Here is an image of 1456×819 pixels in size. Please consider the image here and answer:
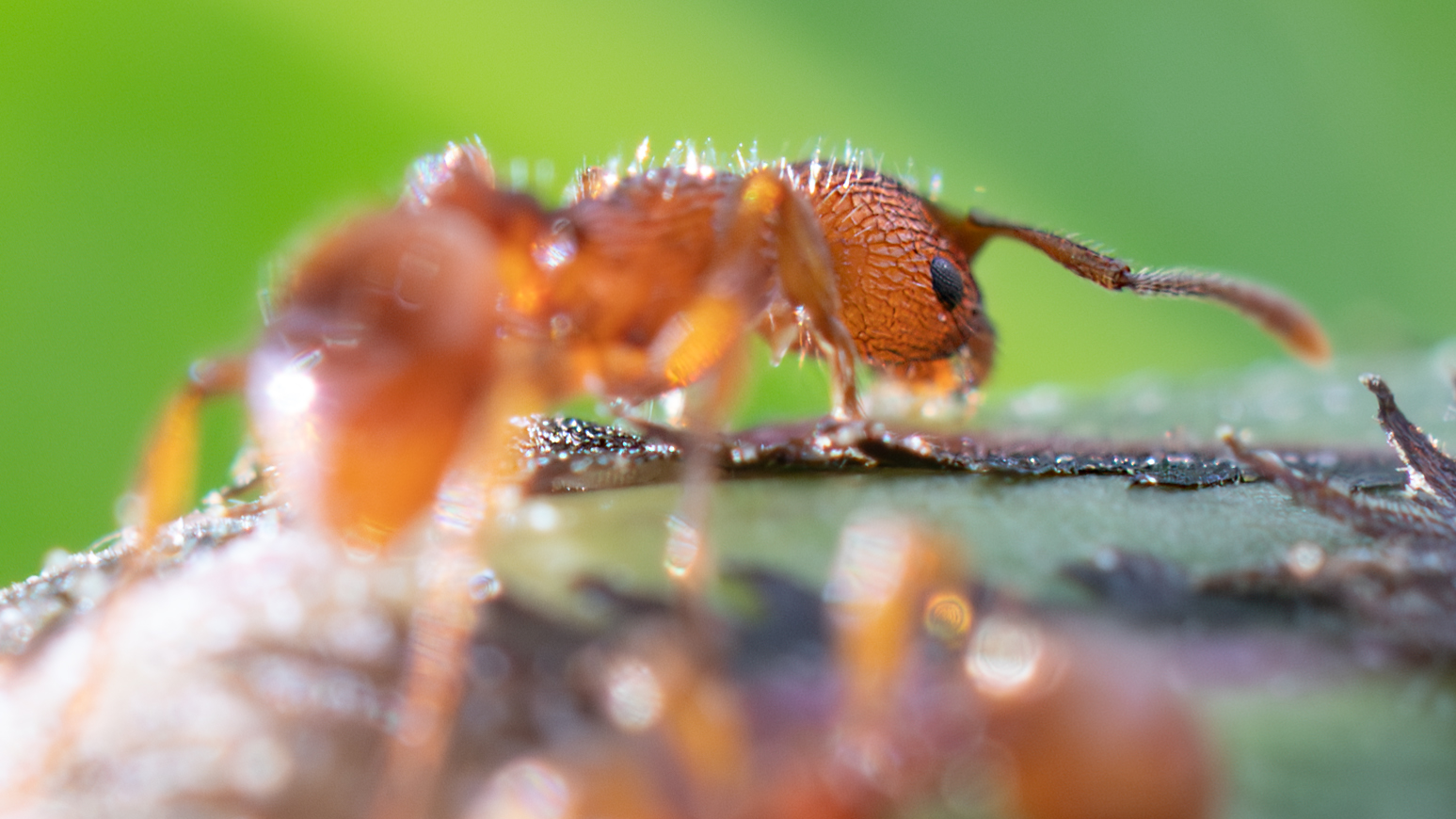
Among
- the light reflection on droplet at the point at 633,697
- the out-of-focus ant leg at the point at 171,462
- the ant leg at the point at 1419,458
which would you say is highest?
the out-of-focus ant leg at the point at 171,462

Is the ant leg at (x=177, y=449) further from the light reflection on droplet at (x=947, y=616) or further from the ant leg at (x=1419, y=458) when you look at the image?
the ant leg at (x=1419, y=458)

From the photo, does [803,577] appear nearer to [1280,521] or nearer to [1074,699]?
[1074,699]

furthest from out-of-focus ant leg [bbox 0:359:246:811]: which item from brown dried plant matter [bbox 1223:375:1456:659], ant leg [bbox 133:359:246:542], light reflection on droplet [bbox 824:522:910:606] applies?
brown dried plant matter [bbox 1223:375:1456:659]

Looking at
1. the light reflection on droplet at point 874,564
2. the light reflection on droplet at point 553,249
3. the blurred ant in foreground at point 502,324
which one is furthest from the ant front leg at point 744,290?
the light reflection on droplet at point 874,564

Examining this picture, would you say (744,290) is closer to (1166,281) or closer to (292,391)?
(292,391)

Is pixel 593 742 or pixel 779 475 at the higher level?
pixel 779 475

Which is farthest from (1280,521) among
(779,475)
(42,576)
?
(42,576)

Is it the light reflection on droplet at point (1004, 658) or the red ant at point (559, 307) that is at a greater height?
the red ant at point (559, 307)

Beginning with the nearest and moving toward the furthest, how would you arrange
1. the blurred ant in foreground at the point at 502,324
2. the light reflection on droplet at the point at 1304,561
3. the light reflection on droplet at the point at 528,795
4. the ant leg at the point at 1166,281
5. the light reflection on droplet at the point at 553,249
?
the light reflection on droplet at the point at 528,795 → the light reflection on droplet at the point at 1304,561 → the blurred ant in foreground at the point at 502,324 → the light reflection on droplet at the point at 553,249 → the ant leg at the point at 1166,281
